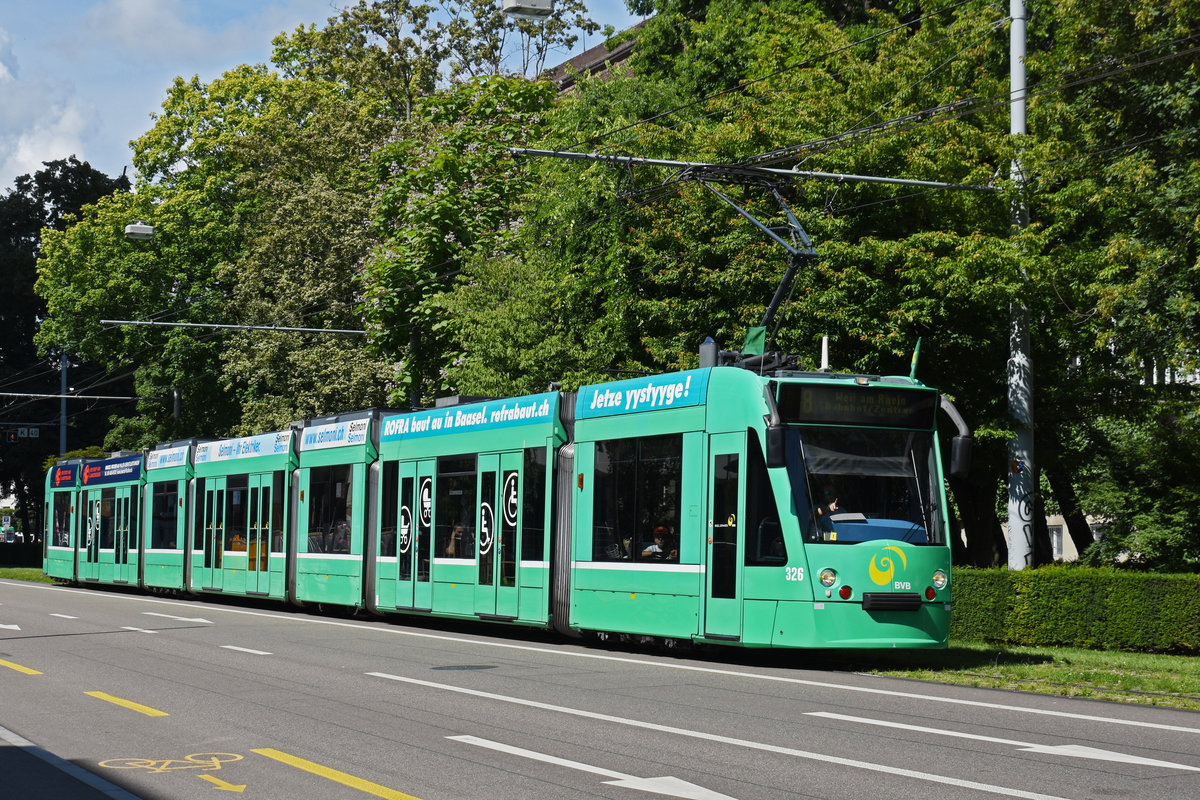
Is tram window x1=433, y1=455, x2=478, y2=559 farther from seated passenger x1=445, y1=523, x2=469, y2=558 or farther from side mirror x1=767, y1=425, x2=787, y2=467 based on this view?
side mirror x1=767, y1=425, x2=787, y2=467

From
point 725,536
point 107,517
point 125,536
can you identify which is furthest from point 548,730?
point 107,517

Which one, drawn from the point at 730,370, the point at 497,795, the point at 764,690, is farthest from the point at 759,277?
the point at 497,795

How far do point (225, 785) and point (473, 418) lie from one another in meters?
13.0

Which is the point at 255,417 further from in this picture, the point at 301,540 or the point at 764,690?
the point at 764,690

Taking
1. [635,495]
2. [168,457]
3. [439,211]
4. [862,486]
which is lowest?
[635,495]

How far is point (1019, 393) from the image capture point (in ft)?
70.3

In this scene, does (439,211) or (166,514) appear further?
(439,211)

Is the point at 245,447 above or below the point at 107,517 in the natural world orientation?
above

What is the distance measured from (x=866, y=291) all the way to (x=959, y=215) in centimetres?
206

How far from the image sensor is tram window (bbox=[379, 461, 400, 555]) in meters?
23.2

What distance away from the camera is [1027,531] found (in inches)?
838

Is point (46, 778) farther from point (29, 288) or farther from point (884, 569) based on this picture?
point (29, 288)

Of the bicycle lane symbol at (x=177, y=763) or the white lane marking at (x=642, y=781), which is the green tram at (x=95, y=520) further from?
the white lane marking at (x=642, y=781)

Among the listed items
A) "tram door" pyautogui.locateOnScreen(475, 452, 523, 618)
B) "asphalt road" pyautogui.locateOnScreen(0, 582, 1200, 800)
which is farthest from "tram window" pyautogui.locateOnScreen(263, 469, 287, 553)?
"asphalt road" pyautogui.locateOnScreen(0, 582, 1200, 800)
